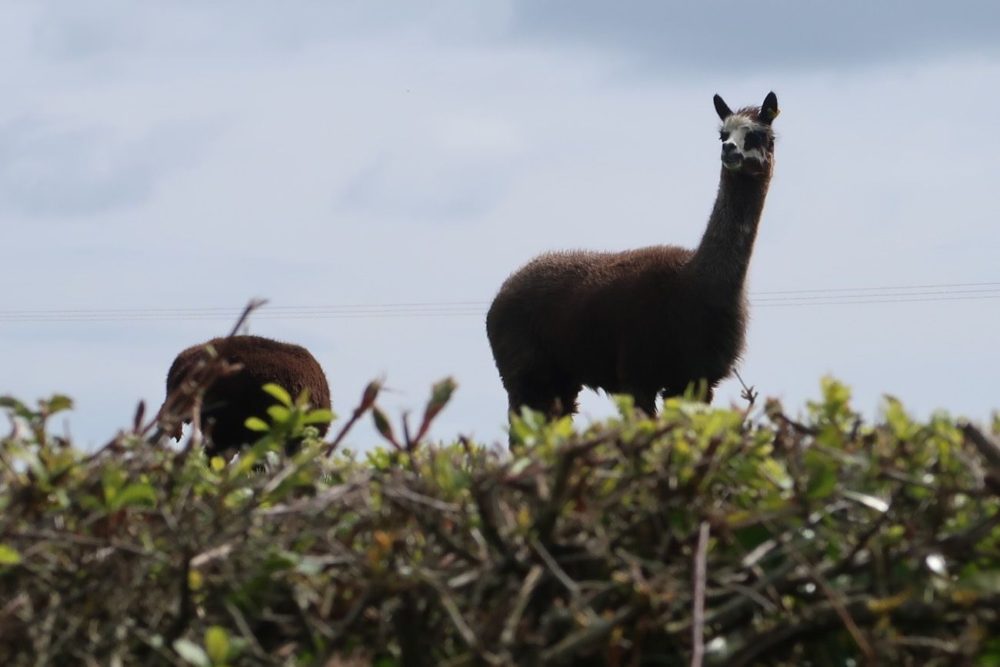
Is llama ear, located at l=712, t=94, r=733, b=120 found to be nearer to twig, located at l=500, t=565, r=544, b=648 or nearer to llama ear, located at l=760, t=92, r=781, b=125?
llama ear, located at l=760, t=92, r=781, b=125

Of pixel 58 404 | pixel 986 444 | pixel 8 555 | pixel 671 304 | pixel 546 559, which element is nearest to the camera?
pixel 546 559

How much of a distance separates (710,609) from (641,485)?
24 centimetres

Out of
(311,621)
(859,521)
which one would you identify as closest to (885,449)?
(859,521)

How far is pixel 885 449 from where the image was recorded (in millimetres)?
3023

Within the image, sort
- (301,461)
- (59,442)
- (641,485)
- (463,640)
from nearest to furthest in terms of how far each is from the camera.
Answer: (463,640) → (641,485) → (301,461) → (59,442)

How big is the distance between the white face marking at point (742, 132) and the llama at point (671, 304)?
0.03 ft

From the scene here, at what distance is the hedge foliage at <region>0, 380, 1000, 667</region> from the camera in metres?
2.66

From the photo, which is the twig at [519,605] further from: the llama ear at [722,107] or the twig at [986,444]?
the llama ear at [722,107]

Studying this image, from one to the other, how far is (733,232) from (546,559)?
38.0 feet

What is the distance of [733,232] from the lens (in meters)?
14.0

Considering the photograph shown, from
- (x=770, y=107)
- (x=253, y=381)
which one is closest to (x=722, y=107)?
(x=770, y=107)

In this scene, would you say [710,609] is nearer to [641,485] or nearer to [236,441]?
[641,485]

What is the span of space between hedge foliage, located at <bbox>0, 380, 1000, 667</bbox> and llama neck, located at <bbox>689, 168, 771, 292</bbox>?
10.8 metres

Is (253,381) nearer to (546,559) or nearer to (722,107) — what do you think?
(722,107)
